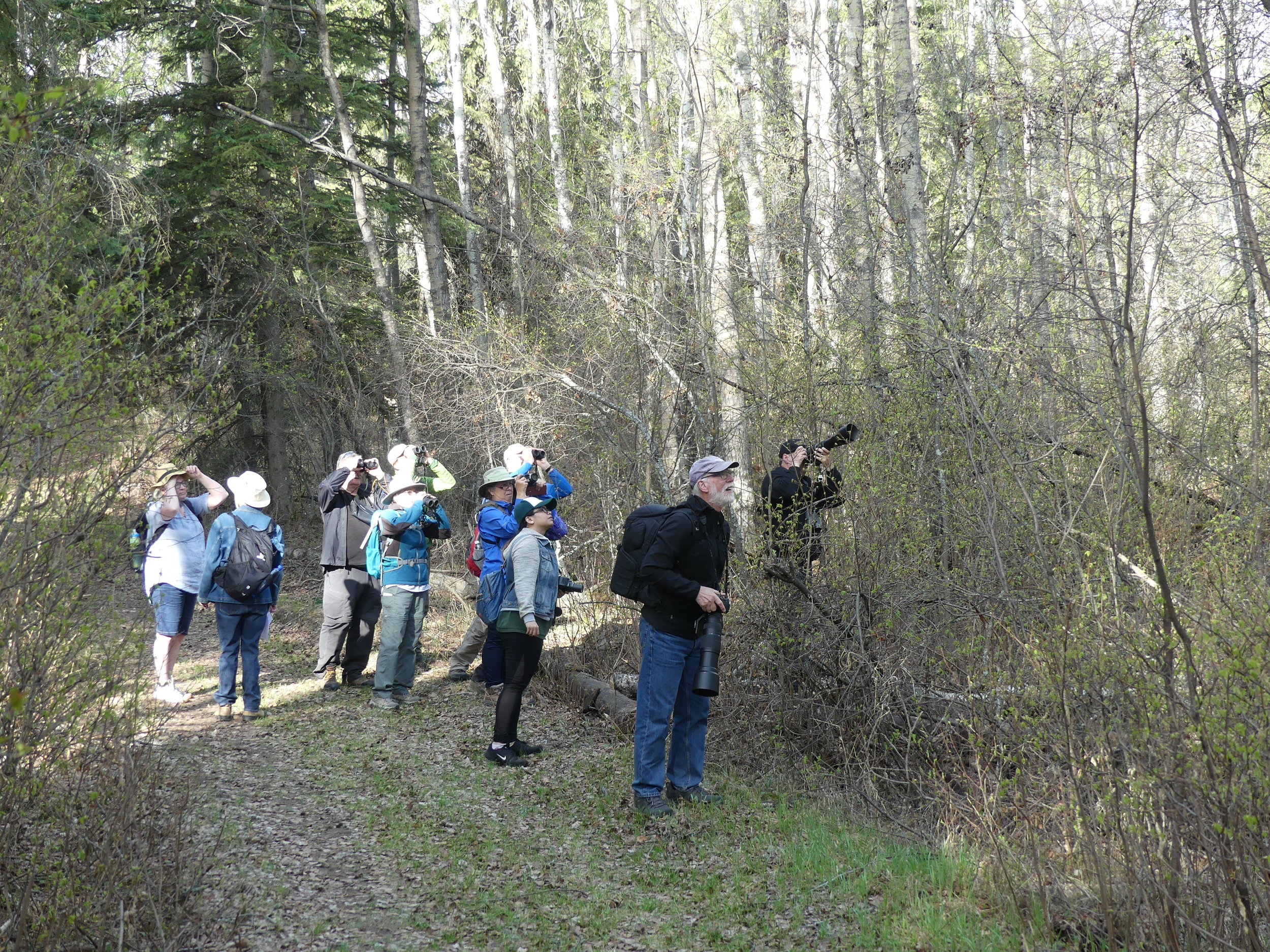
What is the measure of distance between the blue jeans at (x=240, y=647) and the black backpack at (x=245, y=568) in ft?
0.55

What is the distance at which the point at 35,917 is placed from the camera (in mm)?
3287

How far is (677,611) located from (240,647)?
13.5 ft

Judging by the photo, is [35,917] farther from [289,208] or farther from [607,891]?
[289,208]

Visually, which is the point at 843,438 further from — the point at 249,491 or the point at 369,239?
the point at 369,239

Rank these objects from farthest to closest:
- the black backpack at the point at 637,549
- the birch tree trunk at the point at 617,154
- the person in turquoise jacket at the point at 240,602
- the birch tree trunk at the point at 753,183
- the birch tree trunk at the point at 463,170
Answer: the birch tree trunk at the point at 463,170 < the birch tree trunk at the point at 617,154 < the birch tree trunk at the point at 753,183 < the person in turquoise jacket at the point at 240,602 < the black backpack at the point at 637,549

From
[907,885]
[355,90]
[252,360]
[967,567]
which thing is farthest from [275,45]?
[907,885]

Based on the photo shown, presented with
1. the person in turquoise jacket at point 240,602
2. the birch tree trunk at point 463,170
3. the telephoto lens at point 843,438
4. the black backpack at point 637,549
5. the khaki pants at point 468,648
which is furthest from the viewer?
the birch tree trunk at point 463,170

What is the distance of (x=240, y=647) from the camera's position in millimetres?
7480

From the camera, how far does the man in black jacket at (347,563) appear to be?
8.14 meters

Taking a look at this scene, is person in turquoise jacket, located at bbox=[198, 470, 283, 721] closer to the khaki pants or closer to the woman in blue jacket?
the woman in blue jacket

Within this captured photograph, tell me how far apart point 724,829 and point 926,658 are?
1622mm

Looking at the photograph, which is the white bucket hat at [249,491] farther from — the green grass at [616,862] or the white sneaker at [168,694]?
the green grass at [616,862]

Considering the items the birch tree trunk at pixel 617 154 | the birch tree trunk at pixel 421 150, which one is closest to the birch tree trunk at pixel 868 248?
the birch tree trunk at pixel 617 154

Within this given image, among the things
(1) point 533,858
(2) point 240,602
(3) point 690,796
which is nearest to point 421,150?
(2) point 240,602
